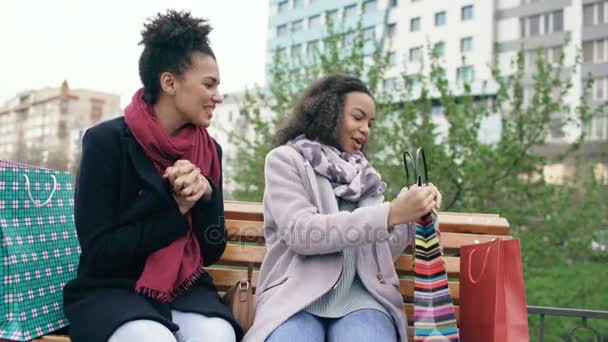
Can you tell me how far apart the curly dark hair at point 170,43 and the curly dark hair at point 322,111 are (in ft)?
2.04

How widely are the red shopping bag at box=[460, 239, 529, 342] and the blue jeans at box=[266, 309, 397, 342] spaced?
0.35 meters

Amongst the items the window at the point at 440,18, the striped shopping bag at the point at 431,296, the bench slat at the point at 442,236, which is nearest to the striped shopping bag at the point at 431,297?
the striped shopping bag at the point at 431,296

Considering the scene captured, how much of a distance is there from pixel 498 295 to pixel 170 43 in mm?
1580

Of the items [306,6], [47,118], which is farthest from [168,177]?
[47,118]

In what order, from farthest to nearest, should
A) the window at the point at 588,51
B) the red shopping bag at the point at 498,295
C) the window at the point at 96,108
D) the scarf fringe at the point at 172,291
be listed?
the window at the point at 96,108 < the window at the point at 588,51 < the scarf fringe at the point at 172,291 < the red shopping bag at the point at 498,295

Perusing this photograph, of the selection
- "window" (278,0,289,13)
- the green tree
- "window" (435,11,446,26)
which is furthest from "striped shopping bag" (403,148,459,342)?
"window" (278,0,289,13)

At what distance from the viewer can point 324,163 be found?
Result: 2510mm

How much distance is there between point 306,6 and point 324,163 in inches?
1531

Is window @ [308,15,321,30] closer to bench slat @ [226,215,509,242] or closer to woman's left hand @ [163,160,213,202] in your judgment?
bench slat @ [226,215,509,242]

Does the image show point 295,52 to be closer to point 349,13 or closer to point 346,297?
point 349,13

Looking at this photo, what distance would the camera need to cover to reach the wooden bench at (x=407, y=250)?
2.72 meters

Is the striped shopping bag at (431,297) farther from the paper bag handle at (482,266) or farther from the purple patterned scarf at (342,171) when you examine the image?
the purple patterned scarf at (342,171)

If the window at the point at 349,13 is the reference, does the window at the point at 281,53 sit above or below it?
below

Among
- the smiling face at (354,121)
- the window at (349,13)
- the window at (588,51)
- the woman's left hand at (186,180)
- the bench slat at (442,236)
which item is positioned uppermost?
the window at (588,51)
